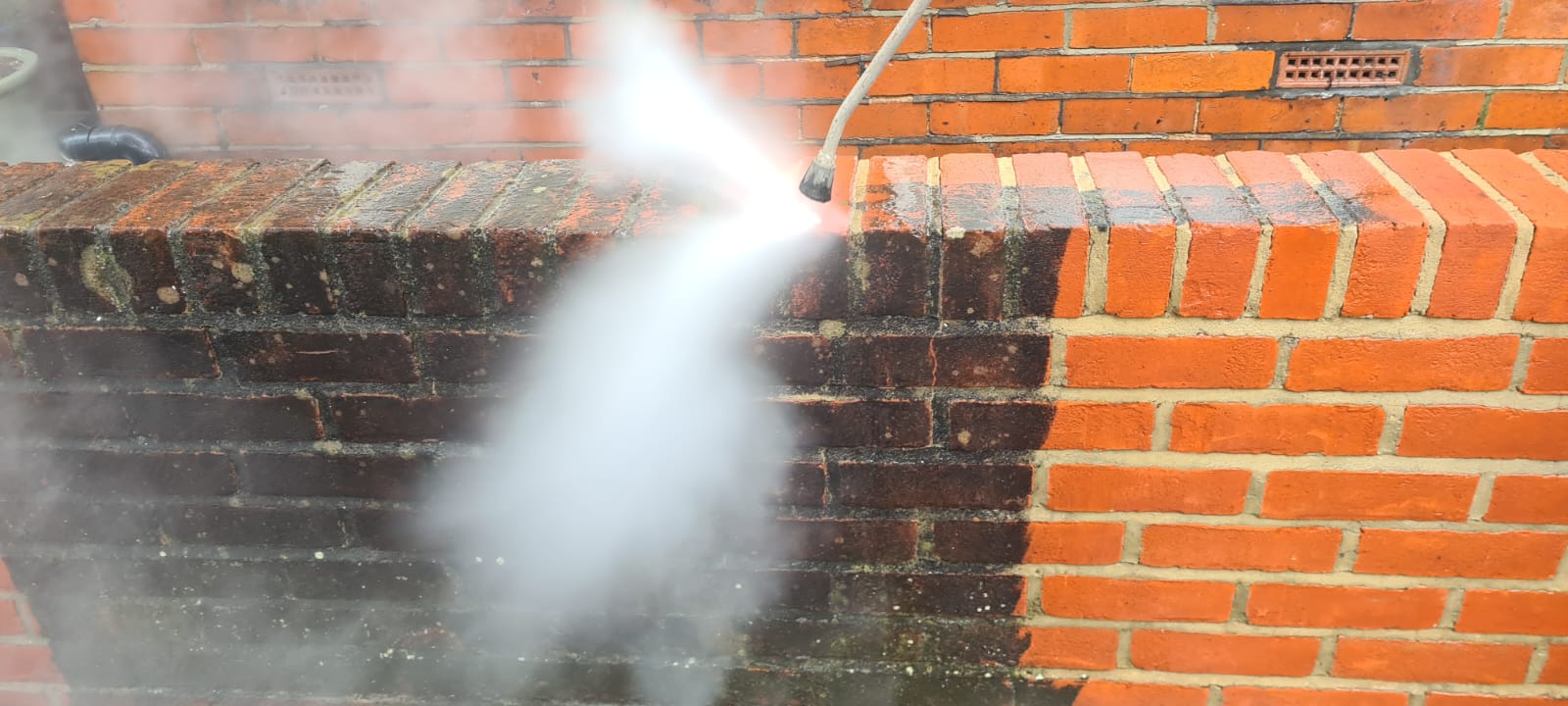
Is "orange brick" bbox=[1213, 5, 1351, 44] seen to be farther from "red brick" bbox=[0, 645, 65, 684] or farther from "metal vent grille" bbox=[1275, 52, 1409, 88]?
"red brick" bbox=[0, 645, 65, 684]

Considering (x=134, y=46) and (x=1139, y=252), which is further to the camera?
(x=134, y=46)

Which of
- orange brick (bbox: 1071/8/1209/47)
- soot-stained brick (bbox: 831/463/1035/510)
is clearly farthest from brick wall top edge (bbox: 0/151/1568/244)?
orange brick (bbox: 1071/8/1209/47)

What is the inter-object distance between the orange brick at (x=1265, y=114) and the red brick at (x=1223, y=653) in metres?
1.70

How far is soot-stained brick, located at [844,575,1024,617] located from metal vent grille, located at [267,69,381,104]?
7.42 ft

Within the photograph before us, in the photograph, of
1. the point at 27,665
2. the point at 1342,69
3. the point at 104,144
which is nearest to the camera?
the point at 27,665

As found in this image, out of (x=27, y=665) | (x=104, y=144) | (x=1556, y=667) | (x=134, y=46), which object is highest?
(x=134, y=46)

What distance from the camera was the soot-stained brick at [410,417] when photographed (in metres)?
1.46

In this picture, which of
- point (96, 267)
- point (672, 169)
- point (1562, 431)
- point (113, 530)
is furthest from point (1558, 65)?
point (113, 530)

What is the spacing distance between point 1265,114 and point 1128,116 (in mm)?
377

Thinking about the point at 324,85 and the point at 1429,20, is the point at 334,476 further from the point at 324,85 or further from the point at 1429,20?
the point at 1429,20

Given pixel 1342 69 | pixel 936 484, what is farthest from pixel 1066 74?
pixel 936 484

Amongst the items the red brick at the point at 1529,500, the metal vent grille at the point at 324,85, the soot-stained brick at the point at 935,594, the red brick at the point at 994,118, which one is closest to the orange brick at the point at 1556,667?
the red brick at the point at 1529,500

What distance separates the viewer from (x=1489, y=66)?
2615 mm

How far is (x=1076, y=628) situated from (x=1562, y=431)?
0.73m
